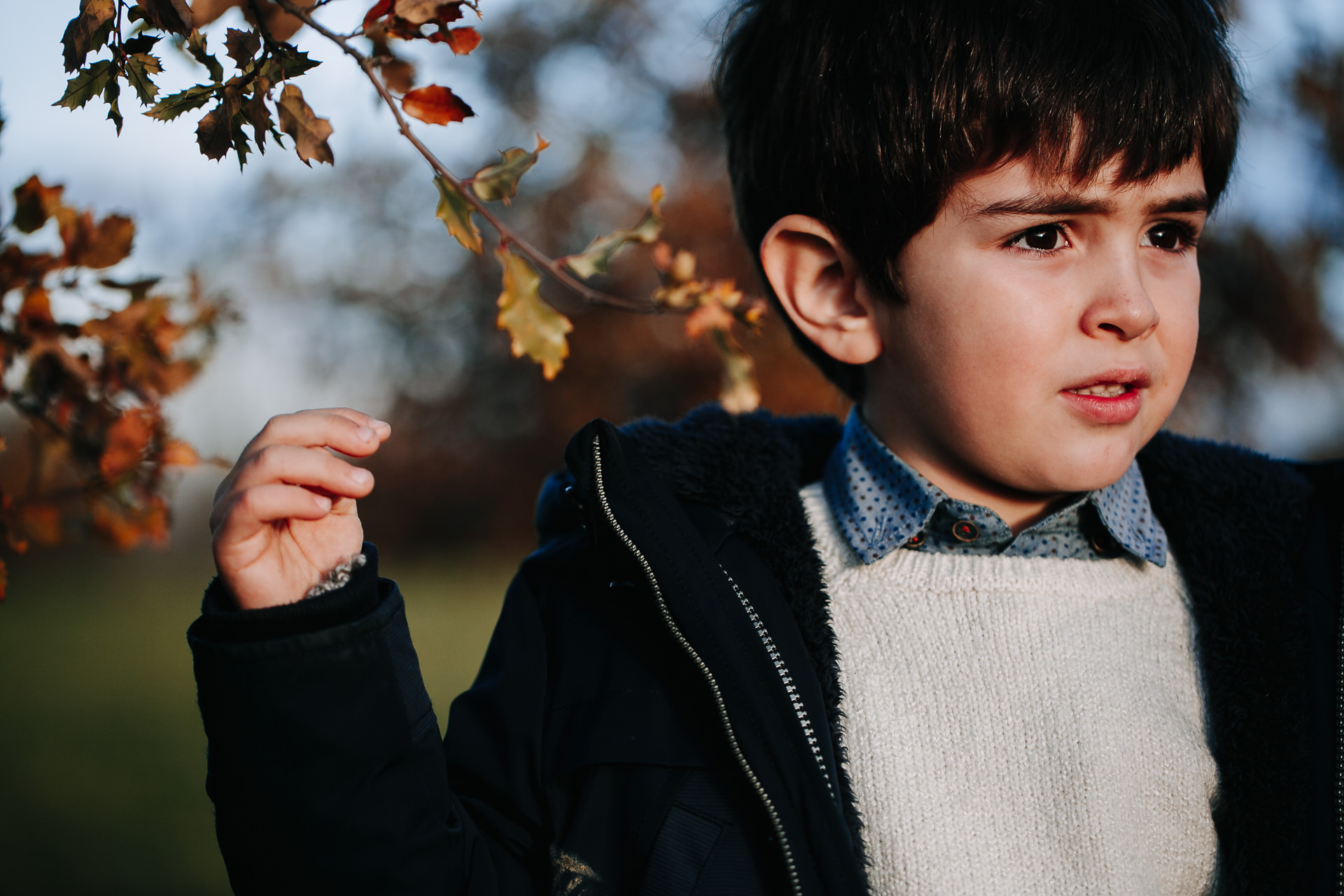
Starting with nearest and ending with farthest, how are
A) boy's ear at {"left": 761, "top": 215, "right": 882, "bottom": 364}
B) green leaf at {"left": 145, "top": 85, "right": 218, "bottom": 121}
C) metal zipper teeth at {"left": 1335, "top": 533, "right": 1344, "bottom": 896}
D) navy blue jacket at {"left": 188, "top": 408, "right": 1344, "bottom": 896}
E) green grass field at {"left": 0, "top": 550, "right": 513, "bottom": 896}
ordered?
green leaf at {"left": 145, "top": 85, "right": 218, "bottom": 121} < navy blue jacket at {"left": 188, "top": 408, "right": 1344, "bottom": 896} < metal zipper teeth at {"left": 1335, "top": 533, "right": 1344, "bottom": 896} < boy's ear at {"left": 761, "top": 215, "right": 882, "bottom": 364} < green grass field at {"left": 0, "top": 550, "right": 513, "bottom": 896}

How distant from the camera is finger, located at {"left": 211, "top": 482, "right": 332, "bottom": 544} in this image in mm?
1057

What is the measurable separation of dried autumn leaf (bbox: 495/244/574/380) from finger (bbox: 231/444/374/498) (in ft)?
0.88

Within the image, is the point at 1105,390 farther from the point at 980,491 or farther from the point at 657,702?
the point at 657,702

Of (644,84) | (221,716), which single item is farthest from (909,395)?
(644,84)

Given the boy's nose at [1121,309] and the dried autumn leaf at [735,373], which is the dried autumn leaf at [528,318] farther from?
the boy's nose at [1121,309]

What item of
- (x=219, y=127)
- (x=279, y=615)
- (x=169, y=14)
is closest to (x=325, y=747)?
(x=279, y=615)

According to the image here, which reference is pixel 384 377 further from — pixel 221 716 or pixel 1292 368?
pixel 221 716

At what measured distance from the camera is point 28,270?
1424 millimetres

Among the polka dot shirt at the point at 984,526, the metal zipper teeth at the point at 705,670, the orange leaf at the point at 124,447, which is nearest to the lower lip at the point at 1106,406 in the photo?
the polka dot shirt at the point at 984,526

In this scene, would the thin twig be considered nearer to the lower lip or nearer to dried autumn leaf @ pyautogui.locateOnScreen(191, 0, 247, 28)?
dried autumn leaf @ pyautogui.locateOnScreen(191, 0, 247, 28)

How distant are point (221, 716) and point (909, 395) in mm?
1118

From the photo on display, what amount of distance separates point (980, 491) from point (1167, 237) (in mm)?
507

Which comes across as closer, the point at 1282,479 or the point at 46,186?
the point at 46,186

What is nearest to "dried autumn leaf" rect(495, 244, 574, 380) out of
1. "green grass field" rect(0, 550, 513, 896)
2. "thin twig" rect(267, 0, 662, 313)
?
"thin twig" rect(267, 0, 662, 313)
